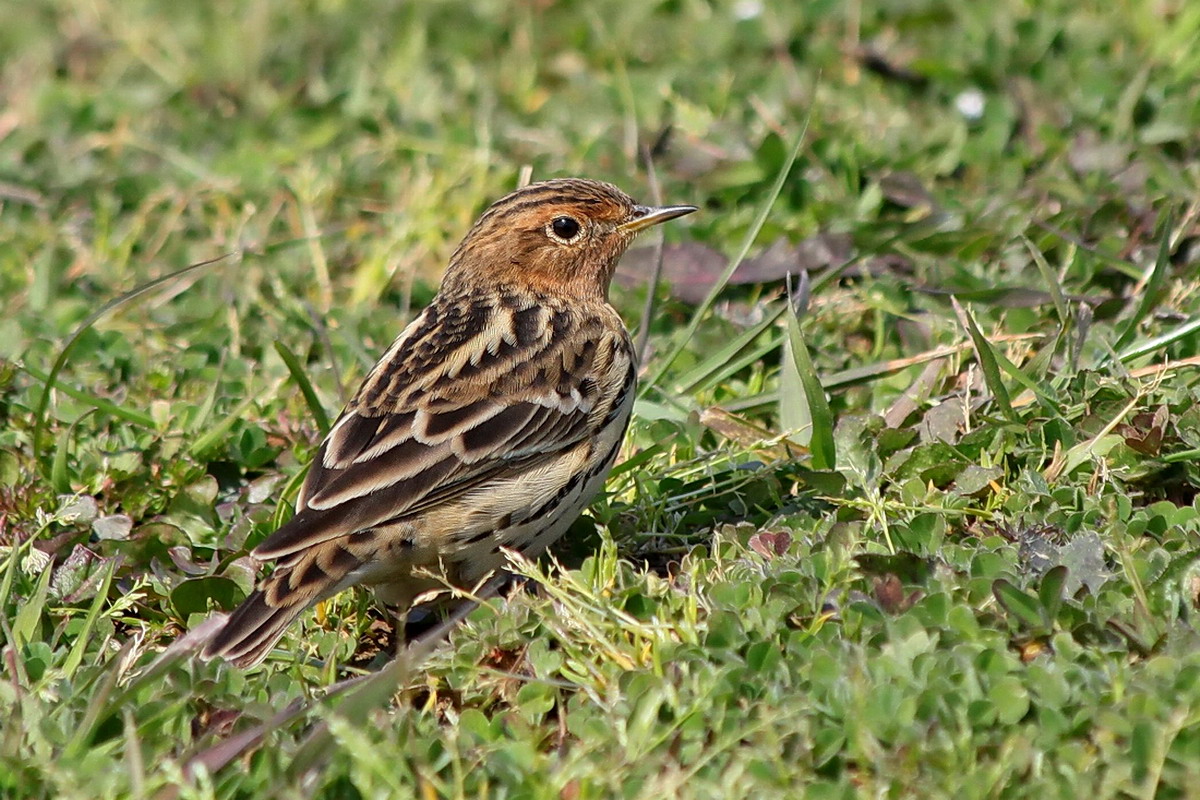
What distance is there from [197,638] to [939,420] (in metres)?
2.74

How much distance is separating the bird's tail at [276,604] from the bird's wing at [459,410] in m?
0.12

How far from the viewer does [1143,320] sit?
A: 6812 mm

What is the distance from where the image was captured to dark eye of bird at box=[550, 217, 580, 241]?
647 centimetres

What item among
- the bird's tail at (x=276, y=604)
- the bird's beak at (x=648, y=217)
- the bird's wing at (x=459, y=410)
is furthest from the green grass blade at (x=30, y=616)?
the bird's beak at (x=648, y=217)

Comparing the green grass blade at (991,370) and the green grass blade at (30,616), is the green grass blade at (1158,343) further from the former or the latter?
the green grass blade at (30,616)

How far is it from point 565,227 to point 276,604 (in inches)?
80.5

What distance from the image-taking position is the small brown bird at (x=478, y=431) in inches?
203

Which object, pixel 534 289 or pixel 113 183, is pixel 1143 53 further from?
pixel 113 183

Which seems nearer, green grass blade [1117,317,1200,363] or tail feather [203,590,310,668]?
tail feather [203,590,310,668]

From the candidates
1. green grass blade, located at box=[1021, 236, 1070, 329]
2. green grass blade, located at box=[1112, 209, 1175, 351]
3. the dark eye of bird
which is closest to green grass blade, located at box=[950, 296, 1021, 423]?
green grass blade, located at box=[1021, 236, 1070, 329]

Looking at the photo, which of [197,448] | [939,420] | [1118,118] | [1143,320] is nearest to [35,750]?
[197,448]

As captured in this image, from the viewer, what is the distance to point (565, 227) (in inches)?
255

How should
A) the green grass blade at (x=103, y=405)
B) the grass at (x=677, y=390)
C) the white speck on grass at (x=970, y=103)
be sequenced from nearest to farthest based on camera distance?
the grass at (x=677, y=390), the green grass blade at (x=103, y=405), the white speck on grass at (x=970, y=103)

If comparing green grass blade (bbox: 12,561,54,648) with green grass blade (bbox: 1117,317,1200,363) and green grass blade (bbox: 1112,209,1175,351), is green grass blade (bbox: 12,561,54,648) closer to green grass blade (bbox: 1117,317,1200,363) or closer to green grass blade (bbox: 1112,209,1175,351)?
green grass blade (bbox: 1117,317,1200,363)
